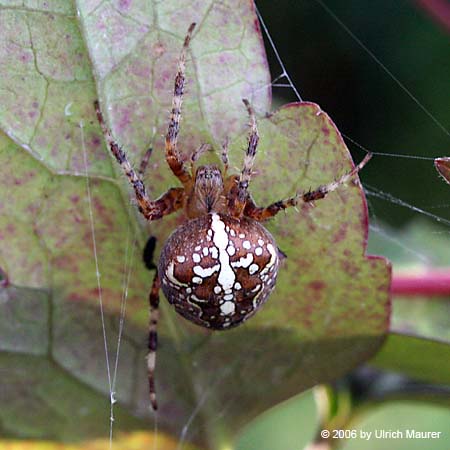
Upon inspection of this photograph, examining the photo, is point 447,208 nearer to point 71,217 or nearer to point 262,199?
point 262,199

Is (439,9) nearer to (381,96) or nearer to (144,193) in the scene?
(381,96)

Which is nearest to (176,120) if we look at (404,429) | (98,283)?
(98,283)

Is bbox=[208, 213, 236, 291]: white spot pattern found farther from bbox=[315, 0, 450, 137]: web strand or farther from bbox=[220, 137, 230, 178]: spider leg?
bbox=[315, 0, 450, 137]: web strand

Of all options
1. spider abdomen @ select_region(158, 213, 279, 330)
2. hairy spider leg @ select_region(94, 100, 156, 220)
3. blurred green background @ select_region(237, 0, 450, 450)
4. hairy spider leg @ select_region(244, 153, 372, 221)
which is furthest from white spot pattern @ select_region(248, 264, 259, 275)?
blurred green background @ select_region(237, 0, 450, 450)

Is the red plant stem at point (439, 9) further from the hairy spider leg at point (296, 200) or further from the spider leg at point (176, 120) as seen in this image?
the spider leg at point (176, 120)

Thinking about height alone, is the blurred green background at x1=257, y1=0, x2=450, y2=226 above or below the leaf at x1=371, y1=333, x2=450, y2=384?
above

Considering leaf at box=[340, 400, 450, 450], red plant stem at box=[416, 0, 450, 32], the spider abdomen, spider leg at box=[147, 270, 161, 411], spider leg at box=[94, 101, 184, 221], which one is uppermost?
red plant stem at box=[416, 0, 450, 32]

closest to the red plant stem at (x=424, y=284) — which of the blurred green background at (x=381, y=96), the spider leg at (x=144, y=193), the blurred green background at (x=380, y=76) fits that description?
the blurred green background at (x=381, y=96)
